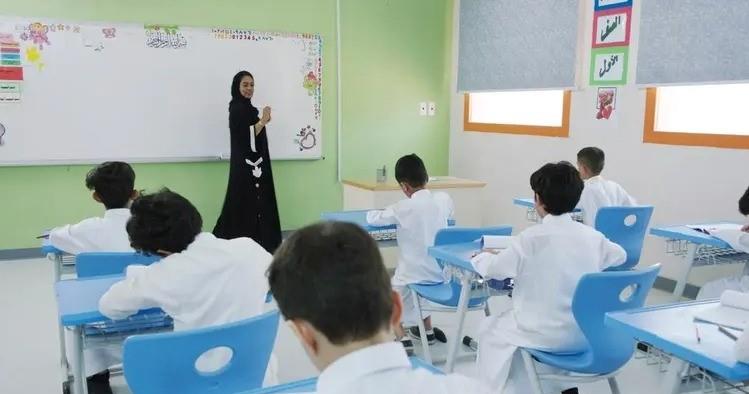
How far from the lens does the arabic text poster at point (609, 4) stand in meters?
4.79

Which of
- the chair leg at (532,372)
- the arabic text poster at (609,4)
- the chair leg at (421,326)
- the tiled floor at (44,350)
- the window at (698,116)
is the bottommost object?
the tiled floor at (44,350)

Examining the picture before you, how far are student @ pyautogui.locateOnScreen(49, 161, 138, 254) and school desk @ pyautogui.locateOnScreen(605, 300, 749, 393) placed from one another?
207 centimetres

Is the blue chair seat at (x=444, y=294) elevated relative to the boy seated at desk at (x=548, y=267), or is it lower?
Answer: lower

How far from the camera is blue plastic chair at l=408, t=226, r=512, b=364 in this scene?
3.00 meters

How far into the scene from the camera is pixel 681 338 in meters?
1.66

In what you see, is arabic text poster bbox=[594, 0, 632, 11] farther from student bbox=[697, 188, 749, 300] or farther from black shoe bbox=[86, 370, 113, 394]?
black shoe bbox=[86, 370, 113, 394]

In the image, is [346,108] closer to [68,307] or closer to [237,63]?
[237,63]

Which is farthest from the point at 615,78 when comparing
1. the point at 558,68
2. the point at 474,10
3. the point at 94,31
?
the point at 94,31

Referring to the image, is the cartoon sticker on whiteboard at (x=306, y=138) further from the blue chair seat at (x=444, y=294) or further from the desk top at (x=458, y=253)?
the desk top at (x=458, y=253)

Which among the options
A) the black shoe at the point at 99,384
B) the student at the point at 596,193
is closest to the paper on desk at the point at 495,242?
the student at the point at 596,193

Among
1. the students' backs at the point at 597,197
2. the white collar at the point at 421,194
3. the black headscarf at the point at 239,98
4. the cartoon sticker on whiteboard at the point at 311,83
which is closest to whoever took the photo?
the white collar at the point at 421,194

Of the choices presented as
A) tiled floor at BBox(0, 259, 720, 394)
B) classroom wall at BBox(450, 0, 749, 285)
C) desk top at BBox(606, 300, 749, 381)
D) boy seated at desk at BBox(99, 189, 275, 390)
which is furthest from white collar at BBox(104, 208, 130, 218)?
classroom wall at BBox(450, 0, 749, 285)

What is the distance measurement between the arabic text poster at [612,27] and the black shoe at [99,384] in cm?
415

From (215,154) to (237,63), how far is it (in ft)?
2.78
